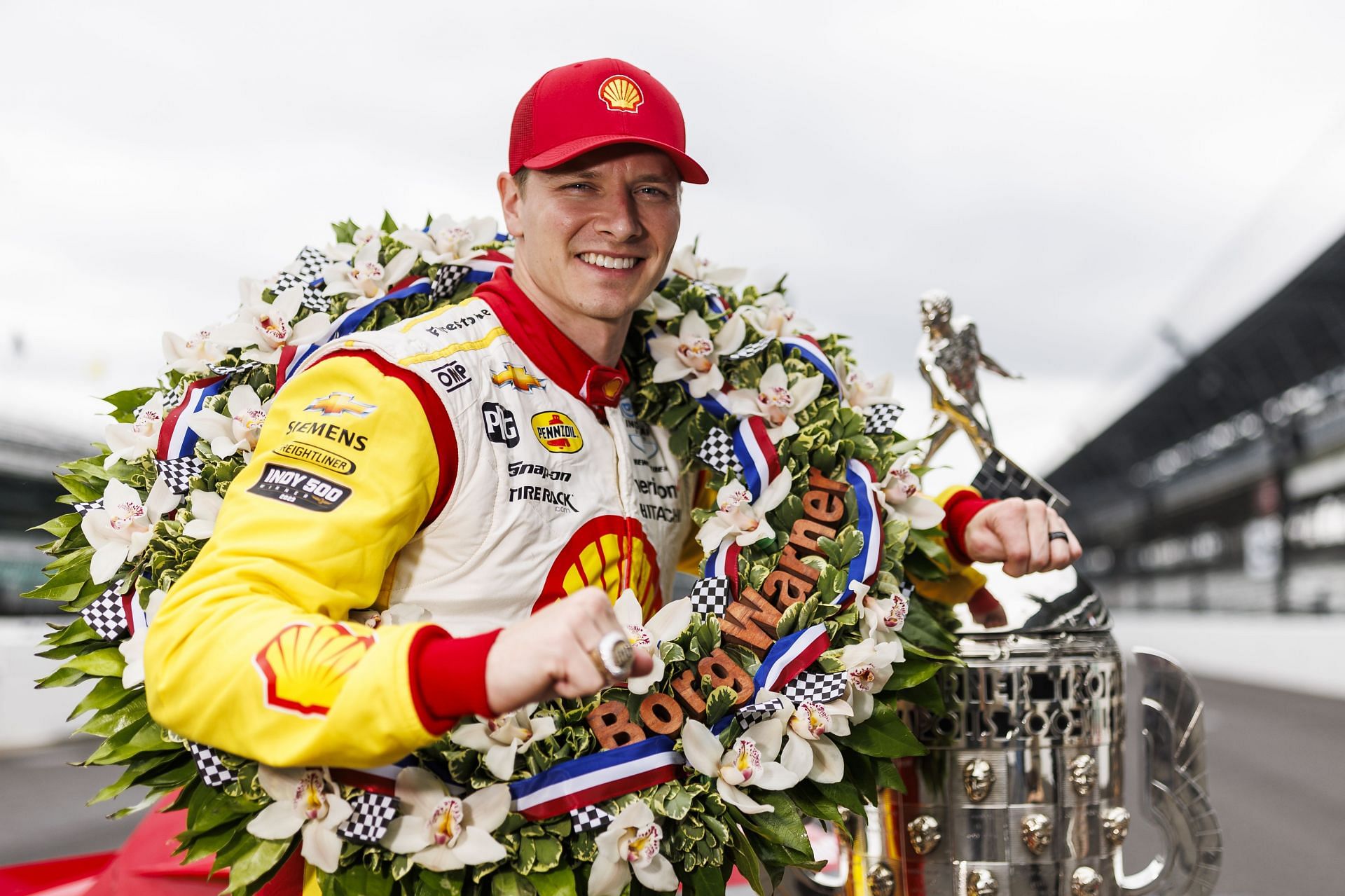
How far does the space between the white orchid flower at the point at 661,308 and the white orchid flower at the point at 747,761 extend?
1.17m

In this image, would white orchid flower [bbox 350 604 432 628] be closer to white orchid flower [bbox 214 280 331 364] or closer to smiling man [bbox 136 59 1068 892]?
smiling man [bbox 136 59 1068 892]

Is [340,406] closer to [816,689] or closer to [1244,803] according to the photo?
[816,689]

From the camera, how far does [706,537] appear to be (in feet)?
8.59

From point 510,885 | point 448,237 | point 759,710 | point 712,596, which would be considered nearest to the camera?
point 510,885

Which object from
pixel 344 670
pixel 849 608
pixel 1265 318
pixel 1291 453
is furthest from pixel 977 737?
pixel 1291 453

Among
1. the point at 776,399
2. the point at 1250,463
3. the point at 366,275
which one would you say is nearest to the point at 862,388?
the point at 776,399

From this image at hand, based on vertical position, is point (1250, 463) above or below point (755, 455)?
above

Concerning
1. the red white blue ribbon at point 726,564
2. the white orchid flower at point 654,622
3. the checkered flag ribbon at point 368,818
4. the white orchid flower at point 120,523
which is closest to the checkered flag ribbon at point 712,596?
the red white blue ribbon at point 726,564

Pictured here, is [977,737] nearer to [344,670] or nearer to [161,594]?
[344,670]

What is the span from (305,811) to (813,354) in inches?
64.1

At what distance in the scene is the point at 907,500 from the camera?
2758 mm

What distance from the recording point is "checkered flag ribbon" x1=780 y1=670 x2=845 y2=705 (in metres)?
2.31

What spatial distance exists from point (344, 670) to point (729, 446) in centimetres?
134

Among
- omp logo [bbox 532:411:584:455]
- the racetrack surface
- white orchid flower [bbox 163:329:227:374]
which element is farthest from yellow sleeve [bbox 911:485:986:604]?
the racetrack surface
